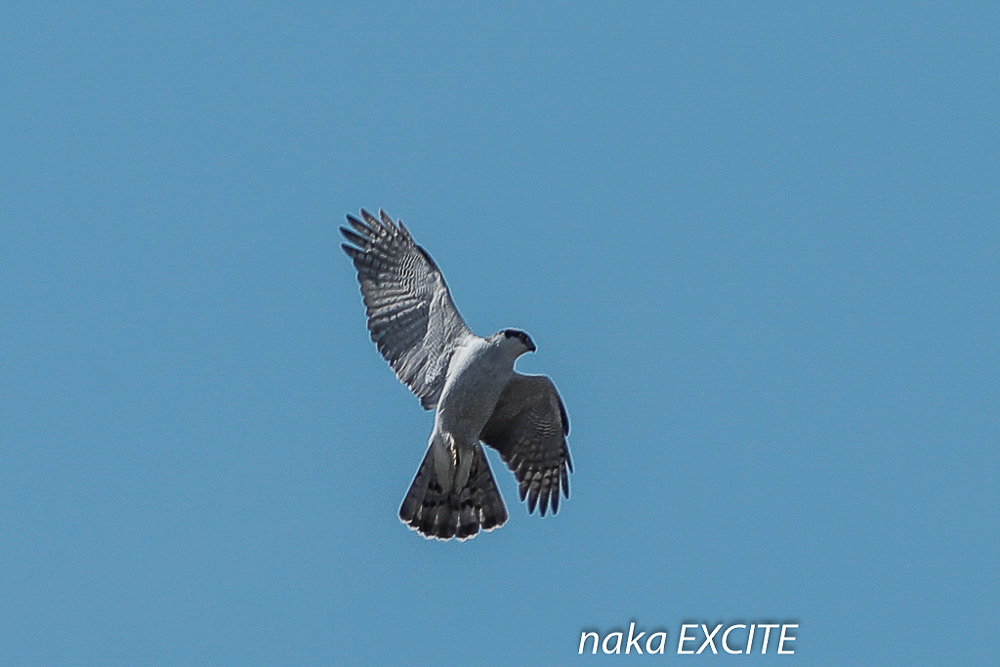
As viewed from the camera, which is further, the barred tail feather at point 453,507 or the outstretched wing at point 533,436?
the barred tail feather at point 453,507

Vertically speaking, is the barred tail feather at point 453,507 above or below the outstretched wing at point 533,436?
below

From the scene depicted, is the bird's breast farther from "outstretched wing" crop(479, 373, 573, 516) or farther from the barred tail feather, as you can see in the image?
the barred tail feather

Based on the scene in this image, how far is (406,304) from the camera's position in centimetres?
1552

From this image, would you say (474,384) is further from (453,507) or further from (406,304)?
(453,507)

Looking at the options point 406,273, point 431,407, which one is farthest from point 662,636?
point 406,273

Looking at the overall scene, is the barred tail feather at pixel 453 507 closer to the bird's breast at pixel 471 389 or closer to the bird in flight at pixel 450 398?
the bird in flight at pixel 450 398

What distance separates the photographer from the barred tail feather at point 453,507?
1562 cm

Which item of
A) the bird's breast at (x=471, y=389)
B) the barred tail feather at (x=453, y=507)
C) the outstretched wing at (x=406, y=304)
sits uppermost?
the outstretched wing at (x=406, y=304)

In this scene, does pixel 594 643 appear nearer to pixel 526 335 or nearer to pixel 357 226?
pixel 526 335

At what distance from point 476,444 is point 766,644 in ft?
10.1

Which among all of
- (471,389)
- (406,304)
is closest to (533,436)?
(471,389)

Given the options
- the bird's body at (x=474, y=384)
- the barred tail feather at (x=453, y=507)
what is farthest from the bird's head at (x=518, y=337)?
the barred tail feather at (x=453, y=507)

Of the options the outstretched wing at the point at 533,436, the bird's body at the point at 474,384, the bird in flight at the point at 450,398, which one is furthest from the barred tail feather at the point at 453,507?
the bird's body at the point at 474,384

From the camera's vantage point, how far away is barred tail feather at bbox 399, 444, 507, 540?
1562 cm
